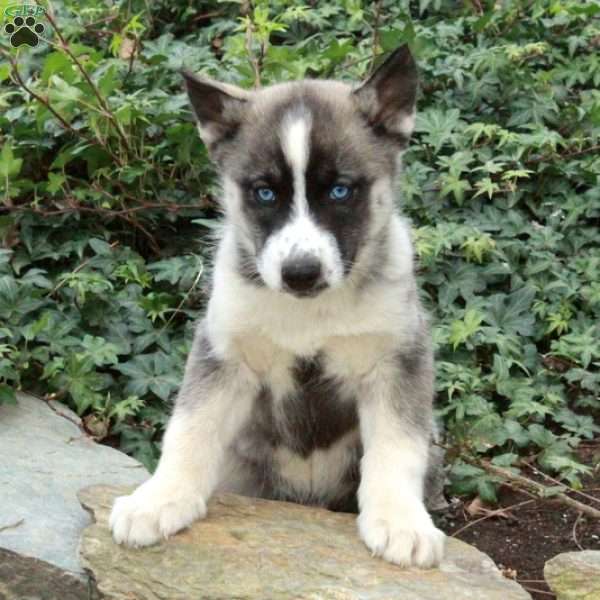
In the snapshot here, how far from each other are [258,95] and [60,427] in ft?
6.25

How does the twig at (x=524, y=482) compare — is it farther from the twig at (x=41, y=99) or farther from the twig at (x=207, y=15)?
the twig at (x=207, y=15)

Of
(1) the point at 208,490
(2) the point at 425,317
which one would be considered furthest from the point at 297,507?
(2) the point at 425,317

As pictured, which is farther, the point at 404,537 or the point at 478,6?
the point at 478,6

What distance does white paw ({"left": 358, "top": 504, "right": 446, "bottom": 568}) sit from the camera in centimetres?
367

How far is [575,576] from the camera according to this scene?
12.3 ft

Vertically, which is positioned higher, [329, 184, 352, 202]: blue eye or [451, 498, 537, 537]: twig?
[329, 184, 352, 202]: blue eye

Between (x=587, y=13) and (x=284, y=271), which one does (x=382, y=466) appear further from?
(x=587, y=13)

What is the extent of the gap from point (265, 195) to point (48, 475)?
1.55m

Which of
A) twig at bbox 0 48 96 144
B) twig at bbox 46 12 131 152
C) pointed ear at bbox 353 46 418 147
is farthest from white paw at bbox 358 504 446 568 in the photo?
twig at bbox 0 48 96 144

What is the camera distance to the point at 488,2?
24.7ft

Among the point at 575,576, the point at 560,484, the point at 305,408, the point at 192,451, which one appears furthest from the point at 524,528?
the point at 192,451

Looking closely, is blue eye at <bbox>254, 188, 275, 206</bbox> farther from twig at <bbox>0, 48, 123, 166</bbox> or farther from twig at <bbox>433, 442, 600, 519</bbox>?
twig at <bbox>0, 48, 123, 166</bbox>

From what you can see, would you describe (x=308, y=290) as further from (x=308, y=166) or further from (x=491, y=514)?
(x=491, y=514)

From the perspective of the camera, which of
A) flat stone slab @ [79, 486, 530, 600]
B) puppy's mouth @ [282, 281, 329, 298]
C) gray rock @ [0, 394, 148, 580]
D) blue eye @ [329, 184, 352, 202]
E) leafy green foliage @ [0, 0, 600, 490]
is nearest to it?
flat stone slab @ [79, 486, 530, 600]
